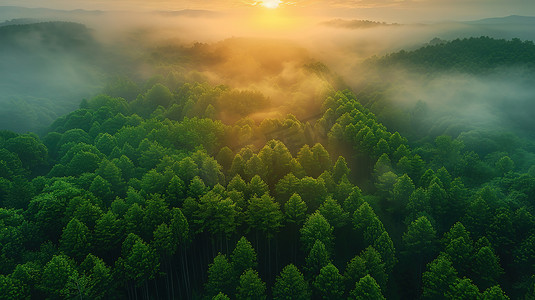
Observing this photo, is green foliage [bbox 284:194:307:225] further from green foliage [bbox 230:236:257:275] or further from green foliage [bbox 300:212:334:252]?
green foliage [bbox 230:236:257:275]

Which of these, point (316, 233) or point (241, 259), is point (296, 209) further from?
point (241, 259)

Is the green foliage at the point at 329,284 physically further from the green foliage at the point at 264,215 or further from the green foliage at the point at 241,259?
the green foliage at the point at 264,215

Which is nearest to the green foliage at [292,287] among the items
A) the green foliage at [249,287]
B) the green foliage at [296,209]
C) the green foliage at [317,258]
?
the green foliage at [249,287]

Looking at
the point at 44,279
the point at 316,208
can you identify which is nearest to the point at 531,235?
the point at 316,208

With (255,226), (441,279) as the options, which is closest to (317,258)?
(255,226)

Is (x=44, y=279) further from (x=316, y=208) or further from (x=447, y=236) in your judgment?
(x=447, y=236)

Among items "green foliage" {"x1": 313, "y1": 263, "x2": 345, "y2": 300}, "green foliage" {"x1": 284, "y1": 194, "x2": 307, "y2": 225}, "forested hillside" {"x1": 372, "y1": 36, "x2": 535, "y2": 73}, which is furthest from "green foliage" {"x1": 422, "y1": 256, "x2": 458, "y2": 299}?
"forested hillside" {"x1": 372, "y1": 36, "x2": 535, "y2": 73}

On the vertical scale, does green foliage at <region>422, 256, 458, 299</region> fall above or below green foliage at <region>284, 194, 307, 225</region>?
below
